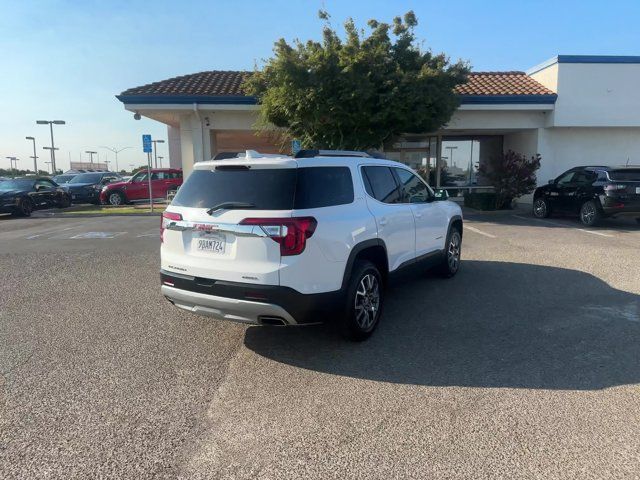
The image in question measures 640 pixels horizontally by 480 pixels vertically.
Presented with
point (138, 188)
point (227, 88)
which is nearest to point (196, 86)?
point (227, 88)

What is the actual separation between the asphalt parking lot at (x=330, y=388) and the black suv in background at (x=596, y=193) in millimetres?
6249

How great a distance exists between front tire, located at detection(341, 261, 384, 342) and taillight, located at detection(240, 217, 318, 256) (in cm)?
74

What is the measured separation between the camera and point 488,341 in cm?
467

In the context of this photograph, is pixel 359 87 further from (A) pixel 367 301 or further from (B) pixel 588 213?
(A) pixel 367 301

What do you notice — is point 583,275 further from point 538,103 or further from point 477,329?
point 538,103

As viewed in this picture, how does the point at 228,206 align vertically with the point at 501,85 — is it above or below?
below

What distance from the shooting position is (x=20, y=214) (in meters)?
18.1

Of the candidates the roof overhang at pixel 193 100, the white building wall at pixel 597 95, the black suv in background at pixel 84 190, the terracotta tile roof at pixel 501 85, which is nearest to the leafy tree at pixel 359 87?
the roof overhang at pixel 193 100

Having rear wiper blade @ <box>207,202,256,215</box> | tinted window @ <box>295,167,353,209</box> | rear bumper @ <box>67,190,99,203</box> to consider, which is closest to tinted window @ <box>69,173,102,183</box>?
rear bumper @ <box>67,190,99,203</box>

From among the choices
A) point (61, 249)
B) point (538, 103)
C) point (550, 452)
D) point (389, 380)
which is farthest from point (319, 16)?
point (550, 452)

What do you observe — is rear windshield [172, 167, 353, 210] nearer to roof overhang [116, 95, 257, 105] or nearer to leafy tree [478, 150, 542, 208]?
leafy tree [478, 150, 542, 208]

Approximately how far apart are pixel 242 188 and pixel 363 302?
5.29ft

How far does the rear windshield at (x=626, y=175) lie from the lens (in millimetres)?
11922

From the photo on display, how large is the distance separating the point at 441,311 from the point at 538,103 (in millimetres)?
14628
